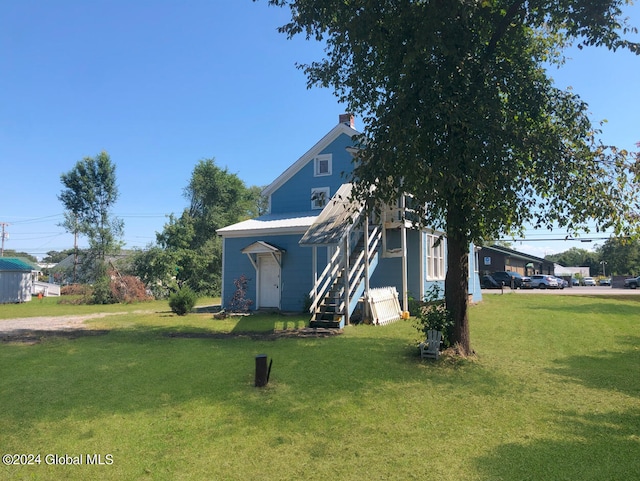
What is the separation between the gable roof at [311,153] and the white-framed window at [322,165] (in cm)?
28

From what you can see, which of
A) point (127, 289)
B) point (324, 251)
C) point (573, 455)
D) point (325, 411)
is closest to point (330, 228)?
point (324, 251)

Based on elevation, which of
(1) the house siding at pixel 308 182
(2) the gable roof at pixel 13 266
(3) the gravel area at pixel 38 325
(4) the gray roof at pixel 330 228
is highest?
(1) the house siding at pixel 308 182

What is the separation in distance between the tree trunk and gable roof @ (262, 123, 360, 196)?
36.8 ft

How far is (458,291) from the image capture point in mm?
8273

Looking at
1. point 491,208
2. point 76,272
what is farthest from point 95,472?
point 76,272

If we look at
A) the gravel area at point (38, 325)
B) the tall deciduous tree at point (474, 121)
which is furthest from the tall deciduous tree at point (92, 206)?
the tall deciduous tree at point (474, 121)

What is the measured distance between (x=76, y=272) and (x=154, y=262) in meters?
10.8

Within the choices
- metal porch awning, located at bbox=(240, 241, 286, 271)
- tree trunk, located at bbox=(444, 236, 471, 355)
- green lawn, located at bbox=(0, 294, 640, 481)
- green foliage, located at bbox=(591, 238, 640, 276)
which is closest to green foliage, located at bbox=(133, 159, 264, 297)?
metal porch awning, located at bbox=(240, 241, 286, 271)

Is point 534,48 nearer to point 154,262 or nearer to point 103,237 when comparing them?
point 154,262

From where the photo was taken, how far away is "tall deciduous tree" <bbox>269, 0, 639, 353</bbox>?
22.8 ft

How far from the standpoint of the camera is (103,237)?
32.5 meters

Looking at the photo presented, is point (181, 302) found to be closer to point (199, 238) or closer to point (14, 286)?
point (14, 286)

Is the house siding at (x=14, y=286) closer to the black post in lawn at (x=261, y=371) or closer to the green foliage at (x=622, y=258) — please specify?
the black post in lawn at (x=261, y=371)

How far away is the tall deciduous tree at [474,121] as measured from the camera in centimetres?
696
